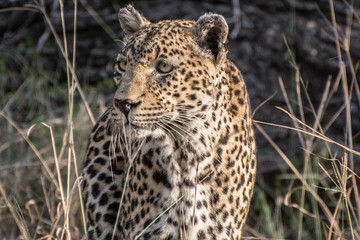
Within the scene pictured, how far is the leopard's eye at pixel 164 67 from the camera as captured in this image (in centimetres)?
463

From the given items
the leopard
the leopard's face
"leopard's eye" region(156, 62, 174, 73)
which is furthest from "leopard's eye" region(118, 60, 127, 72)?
"leopard's eye" region(156, 62, 174, 73)

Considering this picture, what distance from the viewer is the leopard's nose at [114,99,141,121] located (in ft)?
14.4

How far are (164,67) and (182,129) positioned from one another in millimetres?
473

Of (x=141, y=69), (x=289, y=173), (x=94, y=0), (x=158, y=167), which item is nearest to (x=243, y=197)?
(x=158, y=167)

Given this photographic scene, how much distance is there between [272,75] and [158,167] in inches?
134

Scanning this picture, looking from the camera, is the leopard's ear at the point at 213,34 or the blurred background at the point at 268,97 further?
the blurred background at the point at 268,97

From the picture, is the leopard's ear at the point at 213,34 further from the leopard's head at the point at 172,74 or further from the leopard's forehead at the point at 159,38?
the leopard's forehead at the point at 159,38

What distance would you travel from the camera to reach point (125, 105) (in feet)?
14.4

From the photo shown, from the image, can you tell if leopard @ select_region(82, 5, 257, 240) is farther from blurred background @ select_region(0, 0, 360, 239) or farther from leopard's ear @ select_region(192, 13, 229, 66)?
blurred background @ select_region(0, 0, 360, 239)

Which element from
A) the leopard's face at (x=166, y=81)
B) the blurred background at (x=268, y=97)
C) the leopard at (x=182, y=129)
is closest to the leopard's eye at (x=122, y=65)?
the leopard at (x=182, y=129)

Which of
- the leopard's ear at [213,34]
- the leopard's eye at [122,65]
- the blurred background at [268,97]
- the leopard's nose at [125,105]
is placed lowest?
the blurred background at [268,97]

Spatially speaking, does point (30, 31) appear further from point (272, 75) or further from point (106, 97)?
point (272, 75)

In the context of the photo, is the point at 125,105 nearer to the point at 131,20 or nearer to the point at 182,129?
the point at 182,129

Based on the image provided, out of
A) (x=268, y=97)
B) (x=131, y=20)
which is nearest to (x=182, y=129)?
(x=131, y=20)
